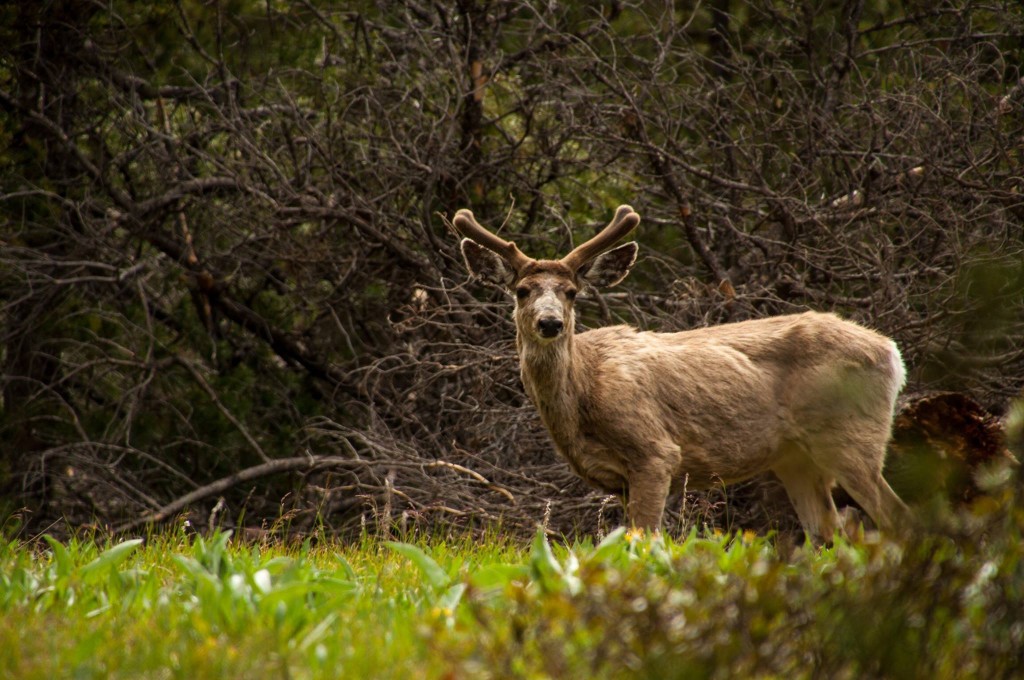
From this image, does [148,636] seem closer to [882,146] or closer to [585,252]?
[585,252]

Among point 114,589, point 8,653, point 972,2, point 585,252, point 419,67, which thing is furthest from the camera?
point 419,67

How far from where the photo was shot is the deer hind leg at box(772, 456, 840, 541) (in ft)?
24.8

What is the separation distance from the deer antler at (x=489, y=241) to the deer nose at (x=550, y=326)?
1.95ft

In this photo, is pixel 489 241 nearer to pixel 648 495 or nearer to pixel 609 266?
pixel 609 266

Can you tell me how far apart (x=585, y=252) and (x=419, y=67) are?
160 inches

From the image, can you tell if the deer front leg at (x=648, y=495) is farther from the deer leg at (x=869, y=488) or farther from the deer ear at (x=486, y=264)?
the deer ear at (x=486, y=264)

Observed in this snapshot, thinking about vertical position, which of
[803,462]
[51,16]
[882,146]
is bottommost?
[803,462]

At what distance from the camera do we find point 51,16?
10805 mm

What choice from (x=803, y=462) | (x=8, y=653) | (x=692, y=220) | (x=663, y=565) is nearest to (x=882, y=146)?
(x=692, y=220)

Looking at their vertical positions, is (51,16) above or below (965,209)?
above

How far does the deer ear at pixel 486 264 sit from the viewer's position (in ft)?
23.9

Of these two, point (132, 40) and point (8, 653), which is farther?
point (132, 40)

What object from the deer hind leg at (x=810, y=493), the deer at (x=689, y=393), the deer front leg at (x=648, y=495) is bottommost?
the deer hind leg at (x=810, y=493)

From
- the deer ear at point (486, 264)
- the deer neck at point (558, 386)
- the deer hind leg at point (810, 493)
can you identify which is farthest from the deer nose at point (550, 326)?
the deer hind leg at point (810, 493)
